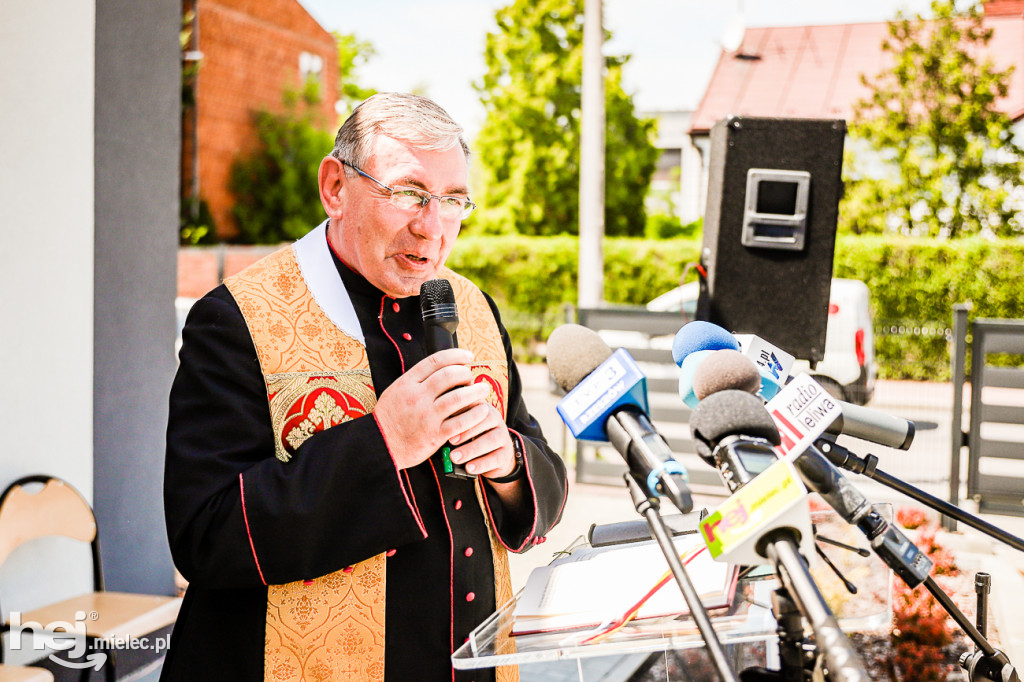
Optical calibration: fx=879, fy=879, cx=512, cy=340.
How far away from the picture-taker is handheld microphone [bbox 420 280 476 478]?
1.41 metres

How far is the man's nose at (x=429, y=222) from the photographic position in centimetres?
154

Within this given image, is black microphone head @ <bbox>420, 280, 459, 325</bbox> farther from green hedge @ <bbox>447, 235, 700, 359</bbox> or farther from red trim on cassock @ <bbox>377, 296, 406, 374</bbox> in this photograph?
green hedge @ <bbox>447, 235, 700, 359</bbox>

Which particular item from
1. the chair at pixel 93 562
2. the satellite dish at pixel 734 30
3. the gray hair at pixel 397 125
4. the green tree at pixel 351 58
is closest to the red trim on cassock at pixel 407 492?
the gray hair at pixel 397 125

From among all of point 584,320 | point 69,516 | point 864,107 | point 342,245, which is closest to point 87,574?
point 69,516

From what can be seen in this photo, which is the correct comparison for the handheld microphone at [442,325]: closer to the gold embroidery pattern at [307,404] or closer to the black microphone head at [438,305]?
the black microphone head at [438,305]

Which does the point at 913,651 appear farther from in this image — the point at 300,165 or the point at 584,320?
the point at 300,165

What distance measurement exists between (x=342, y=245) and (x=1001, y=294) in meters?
14.5

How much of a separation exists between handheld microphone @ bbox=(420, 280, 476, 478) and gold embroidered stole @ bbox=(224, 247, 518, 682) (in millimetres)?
209

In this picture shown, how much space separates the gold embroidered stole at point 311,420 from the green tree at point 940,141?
1534 cm

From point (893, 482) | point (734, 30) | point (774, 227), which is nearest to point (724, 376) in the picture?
point (893, 482)

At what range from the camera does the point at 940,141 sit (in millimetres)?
15109

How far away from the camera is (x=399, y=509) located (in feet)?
4.68

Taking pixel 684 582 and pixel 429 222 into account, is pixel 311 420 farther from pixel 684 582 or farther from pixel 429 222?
pixel 684 582

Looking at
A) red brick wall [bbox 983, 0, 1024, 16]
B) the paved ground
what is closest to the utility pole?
the paved ground
